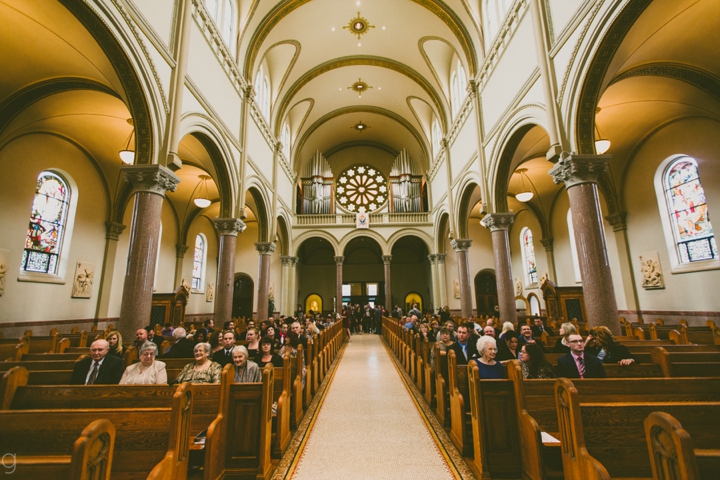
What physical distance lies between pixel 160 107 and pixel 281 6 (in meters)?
6.95

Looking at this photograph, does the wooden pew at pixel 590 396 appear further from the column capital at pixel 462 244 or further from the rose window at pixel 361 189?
the rose window at pixel 361 189

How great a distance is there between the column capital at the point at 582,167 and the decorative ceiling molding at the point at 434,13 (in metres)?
6.05

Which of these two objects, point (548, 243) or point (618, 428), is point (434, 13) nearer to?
point (548, 243)

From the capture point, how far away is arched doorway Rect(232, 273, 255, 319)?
20109 millimetres

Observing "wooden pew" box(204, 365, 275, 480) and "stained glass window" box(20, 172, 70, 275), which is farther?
"stained glass window" box(20, 172, 70, 275)

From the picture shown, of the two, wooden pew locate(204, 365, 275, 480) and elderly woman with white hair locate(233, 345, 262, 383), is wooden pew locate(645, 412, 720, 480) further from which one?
elderly woman with white hair locate(233, 345, 262, 383)

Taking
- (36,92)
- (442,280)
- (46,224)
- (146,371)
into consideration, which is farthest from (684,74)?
(46,224)

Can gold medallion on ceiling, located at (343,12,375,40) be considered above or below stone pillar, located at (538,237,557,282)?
above

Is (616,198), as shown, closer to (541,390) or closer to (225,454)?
(541,390)

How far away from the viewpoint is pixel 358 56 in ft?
51.2

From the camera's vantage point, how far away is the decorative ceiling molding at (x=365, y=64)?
49.6 feet

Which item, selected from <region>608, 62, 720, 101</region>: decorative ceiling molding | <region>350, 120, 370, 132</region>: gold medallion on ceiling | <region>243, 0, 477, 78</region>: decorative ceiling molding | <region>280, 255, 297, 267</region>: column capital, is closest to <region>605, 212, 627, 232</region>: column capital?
<region>608, 62, 720, 101</region>: decorative ceiling molding

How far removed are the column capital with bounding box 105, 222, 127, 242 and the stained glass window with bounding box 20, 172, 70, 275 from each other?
145 cm

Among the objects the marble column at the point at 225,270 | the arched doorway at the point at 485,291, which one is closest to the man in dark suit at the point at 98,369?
the marble column at the point at 225,270
